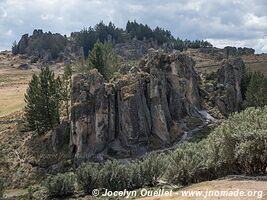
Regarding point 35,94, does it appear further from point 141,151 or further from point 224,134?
point 224,134

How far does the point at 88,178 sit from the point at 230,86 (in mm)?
47653

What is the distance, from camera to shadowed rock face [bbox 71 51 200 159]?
66.1m

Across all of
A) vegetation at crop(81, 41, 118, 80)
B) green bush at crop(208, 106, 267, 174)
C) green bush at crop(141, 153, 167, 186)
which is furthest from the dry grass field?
green bush at crop(208, 106, 267, 174)

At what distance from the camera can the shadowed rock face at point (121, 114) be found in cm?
6612

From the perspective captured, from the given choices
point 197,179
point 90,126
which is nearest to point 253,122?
point 197,179

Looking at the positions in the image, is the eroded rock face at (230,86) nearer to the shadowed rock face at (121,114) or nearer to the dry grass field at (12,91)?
the shadowed rock face at (121,114)

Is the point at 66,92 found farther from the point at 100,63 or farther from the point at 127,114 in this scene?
the point at 127,114

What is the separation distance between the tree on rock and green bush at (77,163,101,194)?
2653 cm

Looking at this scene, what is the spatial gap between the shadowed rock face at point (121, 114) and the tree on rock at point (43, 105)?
7813 millimetres

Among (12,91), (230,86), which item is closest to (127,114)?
(230,86)

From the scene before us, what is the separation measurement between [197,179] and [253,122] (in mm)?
7236

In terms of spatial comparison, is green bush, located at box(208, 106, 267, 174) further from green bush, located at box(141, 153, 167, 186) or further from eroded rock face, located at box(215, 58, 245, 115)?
eroded rock face, located at box(215, 58, 245, 115)

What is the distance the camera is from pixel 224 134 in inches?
1469

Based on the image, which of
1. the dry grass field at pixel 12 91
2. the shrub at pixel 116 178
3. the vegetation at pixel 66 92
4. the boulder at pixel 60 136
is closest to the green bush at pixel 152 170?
the shrub at pixel 116 178
